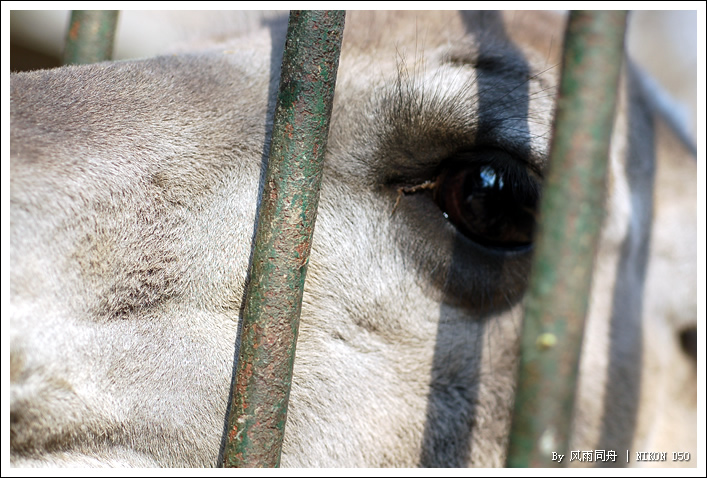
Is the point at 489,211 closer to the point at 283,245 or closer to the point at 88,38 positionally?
the point at 283,245

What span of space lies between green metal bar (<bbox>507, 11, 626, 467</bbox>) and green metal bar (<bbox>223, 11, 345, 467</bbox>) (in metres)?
0.40

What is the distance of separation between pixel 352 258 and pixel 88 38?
51.5 inches

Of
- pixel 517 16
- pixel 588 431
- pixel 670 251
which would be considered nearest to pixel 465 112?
pixel 517 16

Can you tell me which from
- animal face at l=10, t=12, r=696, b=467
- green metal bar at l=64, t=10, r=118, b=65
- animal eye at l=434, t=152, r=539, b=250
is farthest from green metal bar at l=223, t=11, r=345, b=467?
green metal bar at l=64, t=10, r=118, b=65

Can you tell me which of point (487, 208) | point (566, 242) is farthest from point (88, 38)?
point (566, 242)

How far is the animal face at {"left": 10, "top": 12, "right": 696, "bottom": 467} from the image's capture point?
43.9 inches

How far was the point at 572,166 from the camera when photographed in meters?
0.70

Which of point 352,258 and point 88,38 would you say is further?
point 88,38

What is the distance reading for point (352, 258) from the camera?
124cm

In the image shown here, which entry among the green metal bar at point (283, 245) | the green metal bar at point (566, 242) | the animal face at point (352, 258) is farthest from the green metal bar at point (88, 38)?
the green metal bar at point (566, 242)

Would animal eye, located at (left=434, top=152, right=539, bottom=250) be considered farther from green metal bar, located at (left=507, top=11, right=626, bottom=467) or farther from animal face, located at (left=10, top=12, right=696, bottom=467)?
green metal bar, located at (left=507, top=11, right=626, bottom=467)

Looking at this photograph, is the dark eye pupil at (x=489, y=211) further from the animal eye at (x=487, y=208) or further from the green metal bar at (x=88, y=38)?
the green metal bar at (x=88, y=38)

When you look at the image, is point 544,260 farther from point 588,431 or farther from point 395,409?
point 588,431

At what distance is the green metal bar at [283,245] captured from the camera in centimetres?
95
